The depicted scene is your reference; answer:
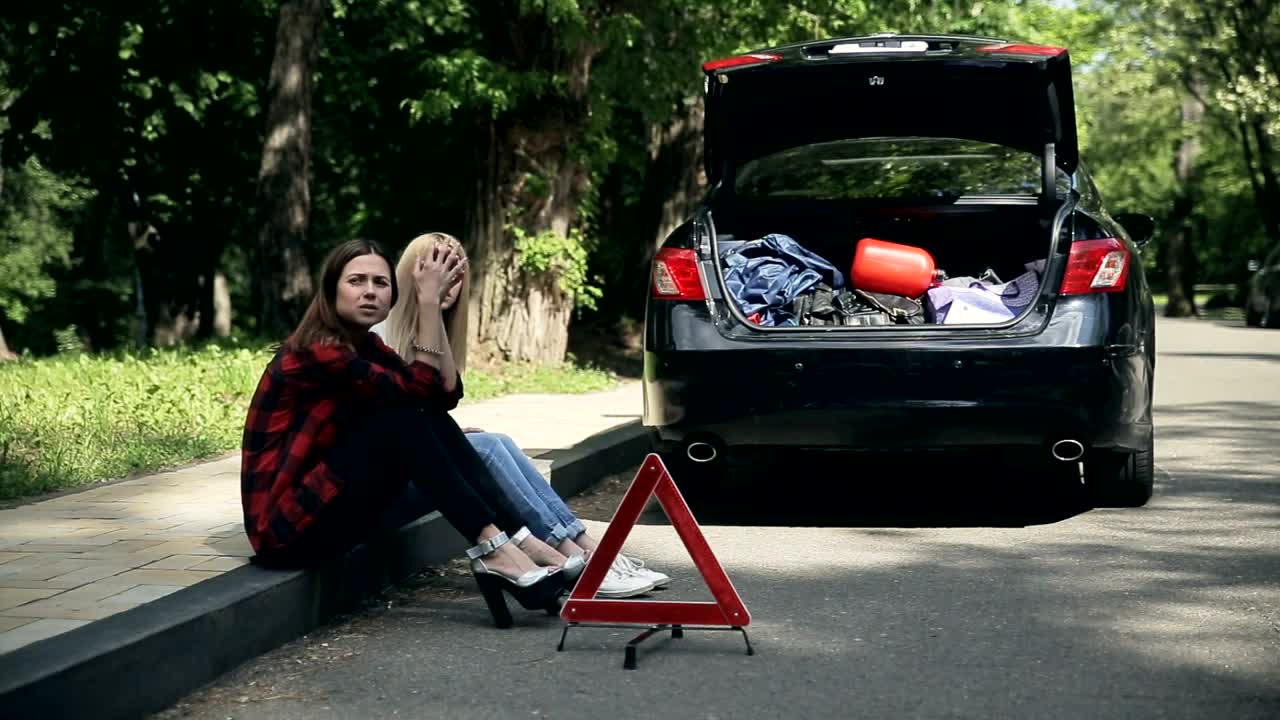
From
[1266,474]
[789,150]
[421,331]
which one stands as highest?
[789,150]

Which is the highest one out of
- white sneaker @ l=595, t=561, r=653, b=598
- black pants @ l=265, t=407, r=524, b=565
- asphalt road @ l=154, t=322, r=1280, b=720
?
black pants @ l=265, t=407, r=524, b=565

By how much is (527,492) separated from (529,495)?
0.04 feet

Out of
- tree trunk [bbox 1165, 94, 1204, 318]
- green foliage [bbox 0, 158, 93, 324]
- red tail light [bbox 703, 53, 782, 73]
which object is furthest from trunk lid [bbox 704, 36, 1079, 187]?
green foliage [bbox 0, 158, 93, 324]

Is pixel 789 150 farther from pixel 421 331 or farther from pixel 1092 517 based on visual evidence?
pixel 421 331

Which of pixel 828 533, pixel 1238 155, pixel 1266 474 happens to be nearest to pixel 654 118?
pixel 1266 474

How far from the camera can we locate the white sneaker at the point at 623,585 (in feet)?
17.7

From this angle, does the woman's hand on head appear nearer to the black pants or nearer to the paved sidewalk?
the black pants

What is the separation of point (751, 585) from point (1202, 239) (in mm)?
71614

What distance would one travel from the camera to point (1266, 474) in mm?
8719

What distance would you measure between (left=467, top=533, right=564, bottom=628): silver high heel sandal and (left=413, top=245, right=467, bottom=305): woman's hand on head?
0.87 meters

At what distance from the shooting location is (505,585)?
5.19 metres

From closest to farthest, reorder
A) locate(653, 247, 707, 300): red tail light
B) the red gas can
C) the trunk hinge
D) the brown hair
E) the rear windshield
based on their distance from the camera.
A: the brown hair, locate(653, 247, 707, 300): red tail light, the trunk hinge, the red gas can, the rear windshield

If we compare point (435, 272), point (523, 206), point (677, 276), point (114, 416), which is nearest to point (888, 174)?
point (677, 276)

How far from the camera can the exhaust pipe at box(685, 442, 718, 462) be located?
6.98 metres
